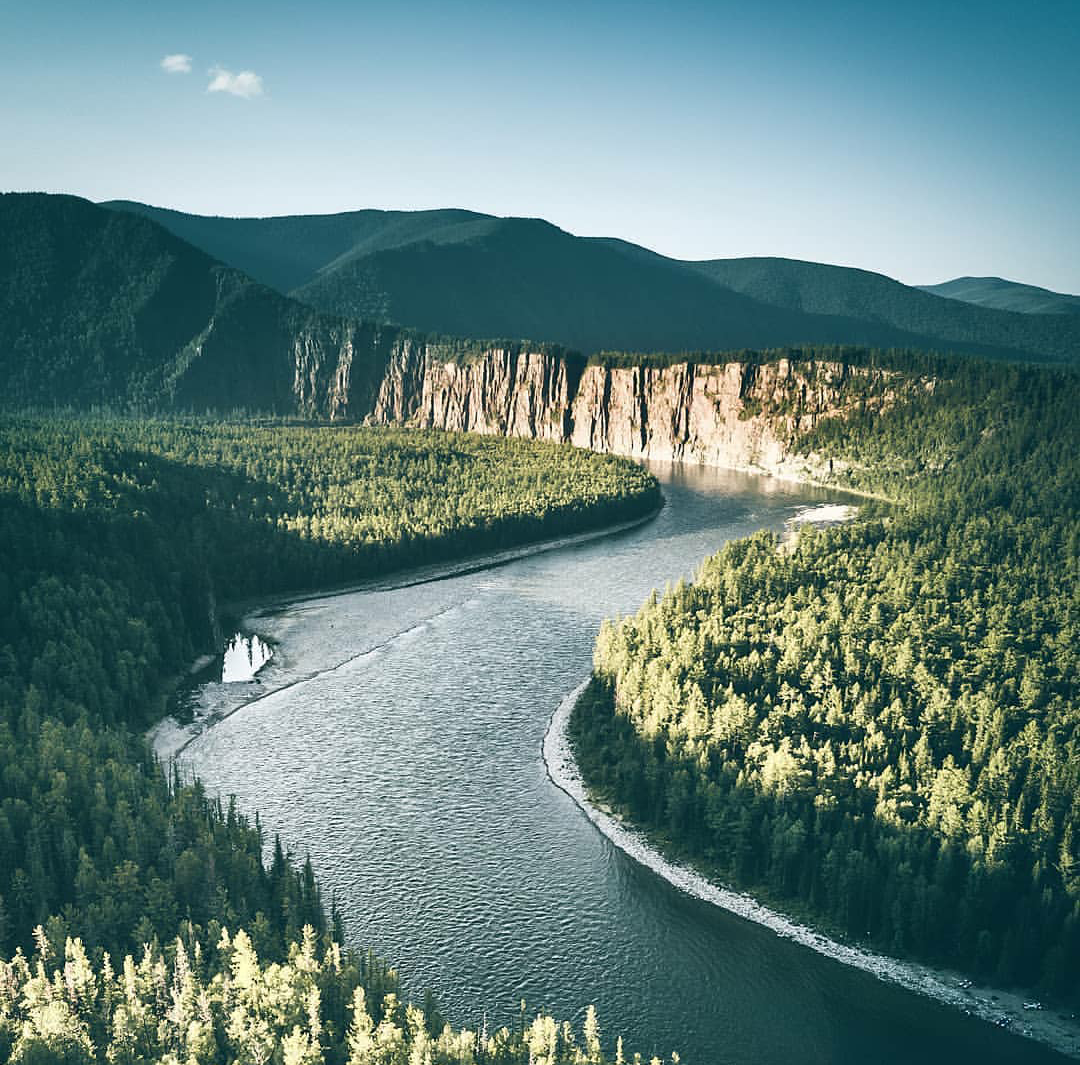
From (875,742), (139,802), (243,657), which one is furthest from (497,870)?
(243,657)

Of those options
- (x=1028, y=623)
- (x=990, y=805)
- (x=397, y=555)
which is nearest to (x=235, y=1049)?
(x=990, y=805)

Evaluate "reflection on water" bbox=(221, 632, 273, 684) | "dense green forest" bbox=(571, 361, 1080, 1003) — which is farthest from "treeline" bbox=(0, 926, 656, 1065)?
"reflection on water" bbox=(221, 632, 273, 684)

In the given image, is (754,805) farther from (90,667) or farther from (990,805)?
(90,667)

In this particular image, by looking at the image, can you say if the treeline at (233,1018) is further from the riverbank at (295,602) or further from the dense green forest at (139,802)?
the riverbank at (295,602)

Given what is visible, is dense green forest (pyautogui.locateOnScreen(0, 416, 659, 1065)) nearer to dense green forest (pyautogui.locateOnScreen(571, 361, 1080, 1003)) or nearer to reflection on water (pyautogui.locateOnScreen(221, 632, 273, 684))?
reflection on water (pyautogui.locateOnScreen(221, 632, 273, 684))

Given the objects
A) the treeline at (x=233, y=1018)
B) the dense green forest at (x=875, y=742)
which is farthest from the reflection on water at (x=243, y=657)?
the treeline at (x=233, y=1018)

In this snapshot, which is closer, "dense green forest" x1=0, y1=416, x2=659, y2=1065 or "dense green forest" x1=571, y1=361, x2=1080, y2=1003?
"dense green forest" x1=0, y1=416, x2=659, y2=1065
